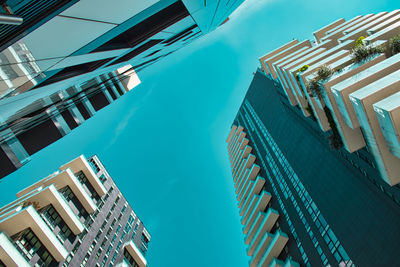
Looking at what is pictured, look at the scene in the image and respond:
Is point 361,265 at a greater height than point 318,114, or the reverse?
point 318,114

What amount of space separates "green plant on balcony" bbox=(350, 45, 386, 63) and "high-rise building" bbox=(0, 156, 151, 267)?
1276 inches

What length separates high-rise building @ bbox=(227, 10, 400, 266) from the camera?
480 inches

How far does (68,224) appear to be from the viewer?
29844 mm

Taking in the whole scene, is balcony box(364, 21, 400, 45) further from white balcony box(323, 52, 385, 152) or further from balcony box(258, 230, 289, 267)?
balcony box(258, 230, 289, 267)

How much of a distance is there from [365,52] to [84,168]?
124 feet

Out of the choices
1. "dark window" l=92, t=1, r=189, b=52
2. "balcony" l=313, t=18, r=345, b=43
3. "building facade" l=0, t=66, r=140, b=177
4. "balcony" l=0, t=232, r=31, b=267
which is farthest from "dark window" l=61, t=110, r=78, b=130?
"balcony" l=313, t=18, r=345, b=43

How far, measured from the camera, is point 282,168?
4022 centimetres

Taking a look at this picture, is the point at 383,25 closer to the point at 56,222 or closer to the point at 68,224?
the point at 56,222

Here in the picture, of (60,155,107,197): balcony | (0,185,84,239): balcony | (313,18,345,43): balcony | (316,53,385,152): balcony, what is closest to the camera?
(316,53,385,152): balcony

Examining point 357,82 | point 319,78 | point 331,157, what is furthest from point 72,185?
point 357,82

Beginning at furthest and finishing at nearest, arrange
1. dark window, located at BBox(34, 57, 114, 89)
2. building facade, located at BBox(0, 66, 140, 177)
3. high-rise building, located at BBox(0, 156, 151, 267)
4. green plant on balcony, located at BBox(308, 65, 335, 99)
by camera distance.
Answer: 1. high-rise building, located at BBox(0, 156, 151, 267)
2. green plant on balcony, located at BBox(308, 65, 335, 99)
3. building facade, located at BBox(0, 66, 140, 177)
4. dark window, located at BBox(34, 57, 114, 89)

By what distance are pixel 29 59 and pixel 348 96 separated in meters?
13.8

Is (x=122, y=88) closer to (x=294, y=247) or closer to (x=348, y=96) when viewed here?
(x=348, y=96)

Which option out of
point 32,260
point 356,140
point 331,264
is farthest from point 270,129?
point 32,260
